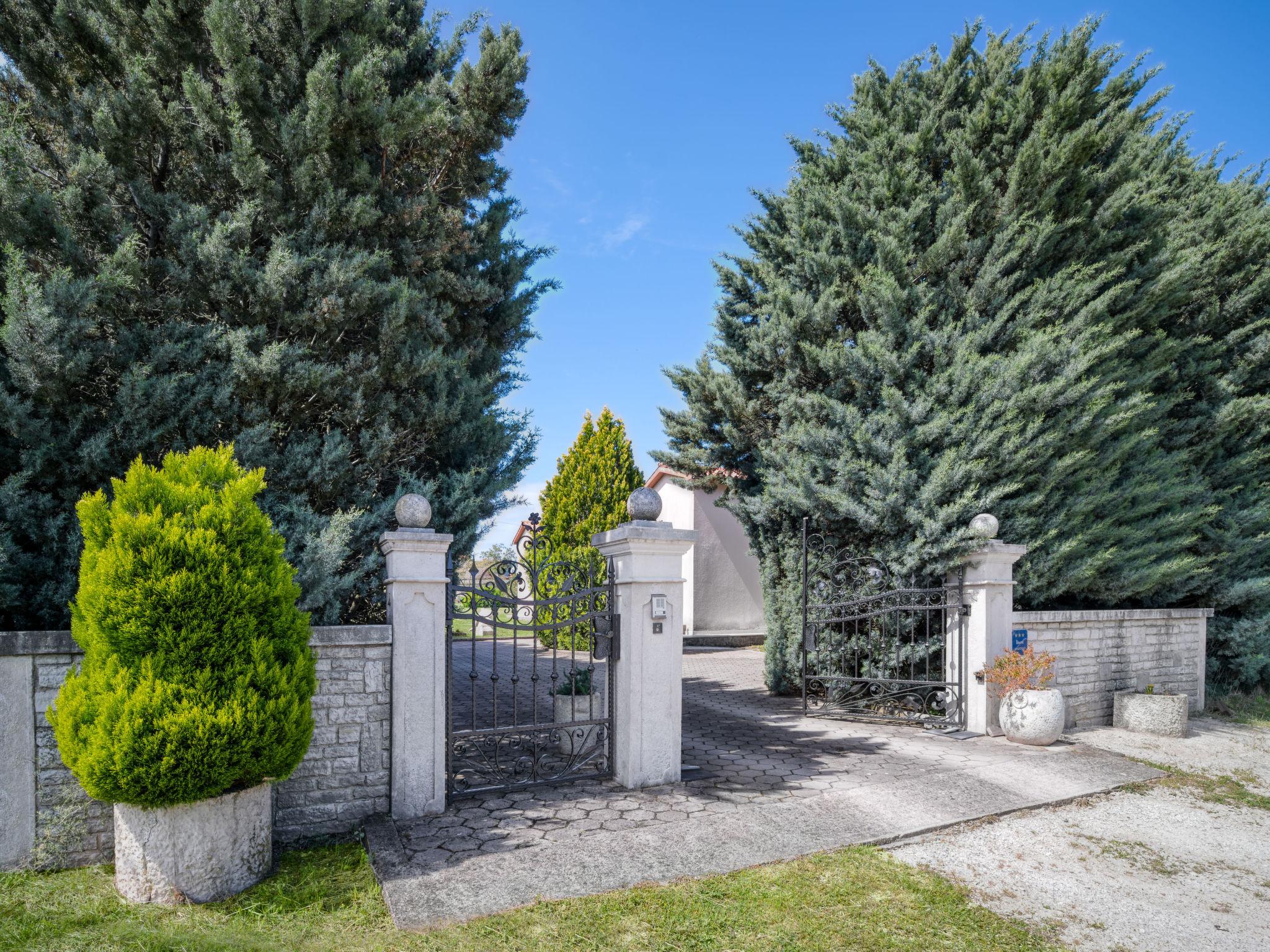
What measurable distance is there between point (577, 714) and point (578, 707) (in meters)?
0.10

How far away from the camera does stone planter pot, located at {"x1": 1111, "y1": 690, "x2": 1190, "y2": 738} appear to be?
25.8ft

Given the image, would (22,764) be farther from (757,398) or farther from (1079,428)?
(1079,428)

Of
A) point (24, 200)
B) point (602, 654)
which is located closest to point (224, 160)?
point (24, 200)

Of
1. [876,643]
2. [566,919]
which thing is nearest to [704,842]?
[566,919]

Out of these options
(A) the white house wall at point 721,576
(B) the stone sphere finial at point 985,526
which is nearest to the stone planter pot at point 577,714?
(B) the stone sphere finial at point 985,526

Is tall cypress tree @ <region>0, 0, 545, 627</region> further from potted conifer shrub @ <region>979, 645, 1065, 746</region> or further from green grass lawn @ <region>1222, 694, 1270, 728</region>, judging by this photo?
green grass lawn @ <region>1222, 694, 1270, 728</region>

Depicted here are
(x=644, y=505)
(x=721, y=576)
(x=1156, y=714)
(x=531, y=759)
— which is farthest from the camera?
(x=721, y=576)

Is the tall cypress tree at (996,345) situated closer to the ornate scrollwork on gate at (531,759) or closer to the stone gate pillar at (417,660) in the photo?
the ornate scrollwork on gate at (531,759)

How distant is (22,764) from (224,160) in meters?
4.25

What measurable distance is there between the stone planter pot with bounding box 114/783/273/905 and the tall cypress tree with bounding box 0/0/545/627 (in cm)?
152

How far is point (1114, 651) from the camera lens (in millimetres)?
8648

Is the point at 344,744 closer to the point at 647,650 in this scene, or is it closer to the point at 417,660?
the point at 417,660

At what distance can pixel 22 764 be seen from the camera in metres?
3.87

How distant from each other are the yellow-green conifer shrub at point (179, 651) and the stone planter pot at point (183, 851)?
0.15 meters
